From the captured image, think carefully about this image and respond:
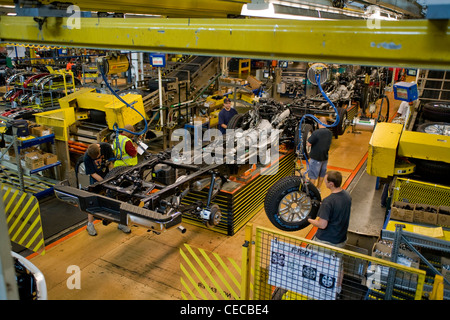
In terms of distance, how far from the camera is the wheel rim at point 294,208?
5.24m

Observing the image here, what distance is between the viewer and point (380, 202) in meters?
7.44

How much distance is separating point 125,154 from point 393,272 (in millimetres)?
4628

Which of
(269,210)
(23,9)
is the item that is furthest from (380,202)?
(23,9)

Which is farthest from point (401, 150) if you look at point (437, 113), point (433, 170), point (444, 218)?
point (437, 113)

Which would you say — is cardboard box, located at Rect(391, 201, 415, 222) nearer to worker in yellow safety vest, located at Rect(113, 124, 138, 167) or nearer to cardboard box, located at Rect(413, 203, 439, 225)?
cardboard box, located at Rect(413, 203, 439, 225)

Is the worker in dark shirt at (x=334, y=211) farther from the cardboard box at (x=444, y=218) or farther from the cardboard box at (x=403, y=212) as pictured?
the cardboard box at (x=444, y=218)

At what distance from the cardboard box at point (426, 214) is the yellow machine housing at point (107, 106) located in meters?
5.74

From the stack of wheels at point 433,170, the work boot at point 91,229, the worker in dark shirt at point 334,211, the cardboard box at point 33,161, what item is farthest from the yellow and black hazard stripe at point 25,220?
the stack of wheels at point 433,170

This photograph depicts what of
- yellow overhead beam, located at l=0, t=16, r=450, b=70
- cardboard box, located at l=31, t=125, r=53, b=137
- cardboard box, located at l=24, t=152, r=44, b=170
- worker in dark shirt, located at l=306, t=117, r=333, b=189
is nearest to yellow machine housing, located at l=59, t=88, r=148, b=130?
cardboard box, located at l=31, t=125, r=53, b=137

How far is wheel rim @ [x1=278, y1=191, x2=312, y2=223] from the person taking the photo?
206 inches

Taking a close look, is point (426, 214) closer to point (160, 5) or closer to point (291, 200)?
point (291, 200)

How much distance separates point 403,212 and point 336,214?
1.07 meters

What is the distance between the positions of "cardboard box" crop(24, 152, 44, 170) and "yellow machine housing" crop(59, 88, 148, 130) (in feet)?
4.22

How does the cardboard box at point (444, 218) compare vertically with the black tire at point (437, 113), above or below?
below
